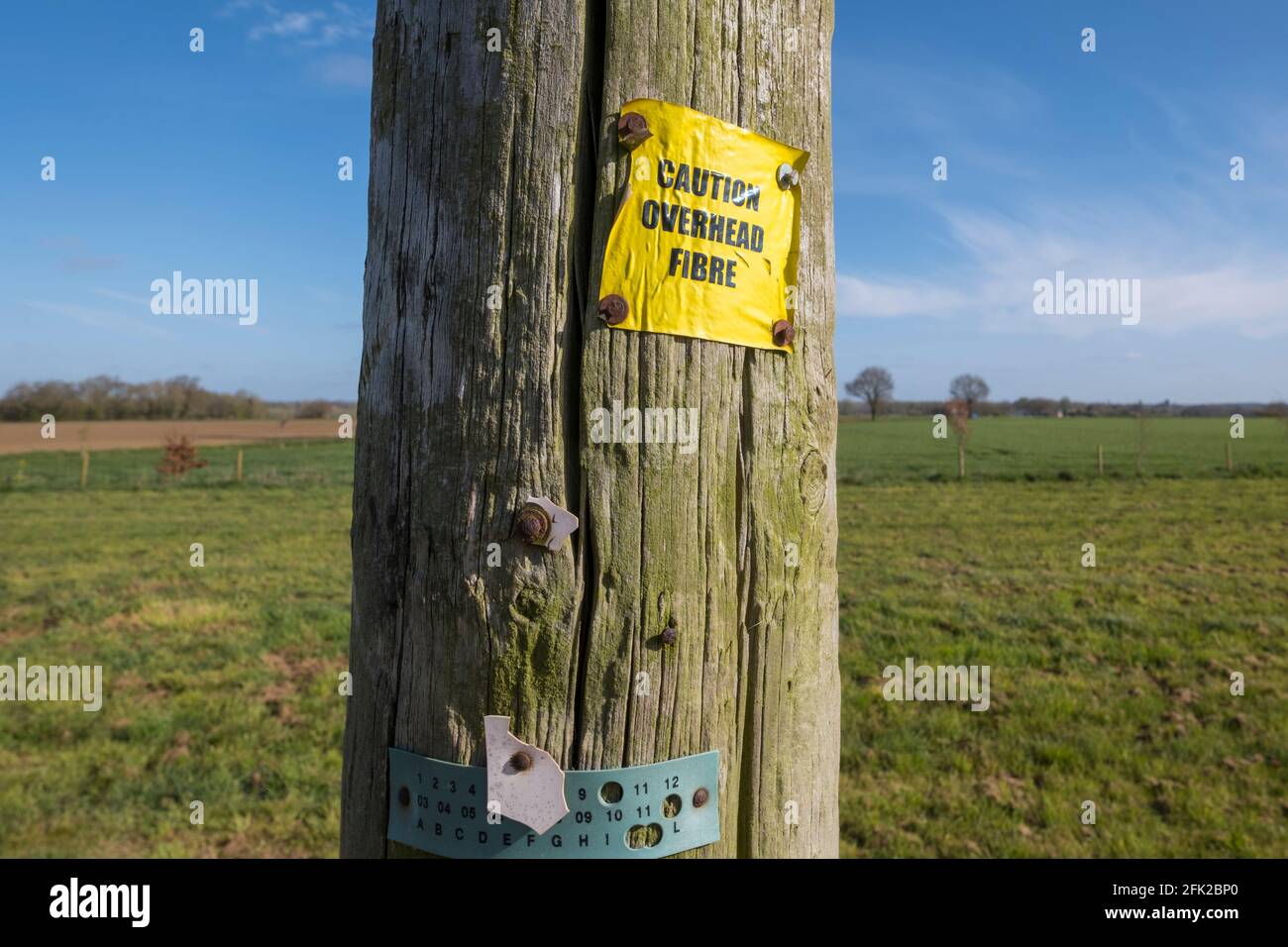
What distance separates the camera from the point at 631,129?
1.35 metres

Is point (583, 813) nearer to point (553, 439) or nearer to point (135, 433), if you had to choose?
point (553, 439)

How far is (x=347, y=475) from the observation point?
33.2 metres

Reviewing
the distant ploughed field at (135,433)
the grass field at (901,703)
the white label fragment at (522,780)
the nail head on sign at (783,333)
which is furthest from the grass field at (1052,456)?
the distant ploughed field at (135,433)

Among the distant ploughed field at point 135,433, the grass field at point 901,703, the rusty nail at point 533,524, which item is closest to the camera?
the rusty nail at point 533,524

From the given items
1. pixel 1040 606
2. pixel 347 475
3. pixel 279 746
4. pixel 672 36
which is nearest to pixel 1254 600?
pixel 1040 606

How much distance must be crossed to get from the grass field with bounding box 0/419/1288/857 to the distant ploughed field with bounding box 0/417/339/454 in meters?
40.4

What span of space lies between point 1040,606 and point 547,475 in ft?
32.8

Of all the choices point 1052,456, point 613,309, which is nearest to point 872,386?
point 1052,456

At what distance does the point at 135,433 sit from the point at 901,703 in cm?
6394

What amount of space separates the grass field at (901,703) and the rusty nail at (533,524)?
3938 millimetres

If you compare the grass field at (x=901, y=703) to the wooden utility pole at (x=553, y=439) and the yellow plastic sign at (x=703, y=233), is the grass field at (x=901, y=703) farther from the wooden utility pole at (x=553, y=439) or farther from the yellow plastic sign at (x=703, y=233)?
the yellow plastic sign at (x=703, y=233)

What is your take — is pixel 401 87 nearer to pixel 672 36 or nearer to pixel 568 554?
pixel 672 36

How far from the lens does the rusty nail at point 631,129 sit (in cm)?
135

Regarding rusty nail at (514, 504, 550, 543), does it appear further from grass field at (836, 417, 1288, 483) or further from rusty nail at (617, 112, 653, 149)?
grass field at (836, 417, 1288, 483)
